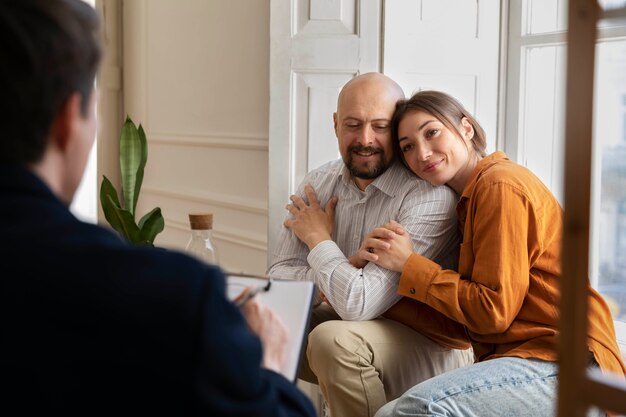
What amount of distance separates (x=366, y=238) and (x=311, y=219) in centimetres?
30

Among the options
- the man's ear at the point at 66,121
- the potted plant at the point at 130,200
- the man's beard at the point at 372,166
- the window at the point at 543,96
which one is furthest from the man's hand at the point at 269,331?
the window at the point at 543,96

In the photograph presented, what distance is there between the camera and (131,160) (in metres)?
3.26

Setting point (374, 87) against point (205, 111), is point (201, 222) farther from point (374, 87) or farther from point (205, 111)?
point (205, 111)

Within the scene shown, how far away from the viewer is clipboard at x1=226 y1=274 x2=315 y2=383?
1.20 meters

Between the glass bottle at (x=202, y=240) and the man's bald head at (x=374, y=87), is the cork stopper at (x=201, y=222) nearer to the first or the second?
the glass bottle at (x=202, y=240)

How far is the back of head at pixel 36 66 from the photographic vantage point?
86cm

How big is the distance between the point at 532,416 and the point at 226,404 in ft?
4.46

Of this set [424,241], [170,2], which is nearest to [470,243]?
[424,241]

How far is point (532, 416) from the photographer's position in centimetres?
207

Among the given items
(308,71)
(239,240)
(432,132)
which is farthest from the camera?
(239,240)

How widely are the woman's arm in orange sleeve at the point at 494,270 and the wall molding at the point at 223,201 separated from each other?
5.57ft

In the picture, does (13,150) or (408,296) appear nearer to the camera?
(13,150)

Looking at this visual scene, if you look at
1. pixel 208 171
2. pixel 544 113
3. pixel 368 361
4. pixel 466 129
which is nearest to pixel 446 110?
pixel 466 129

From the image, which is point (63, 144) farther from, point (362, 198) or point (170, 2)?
point (170, 2)
